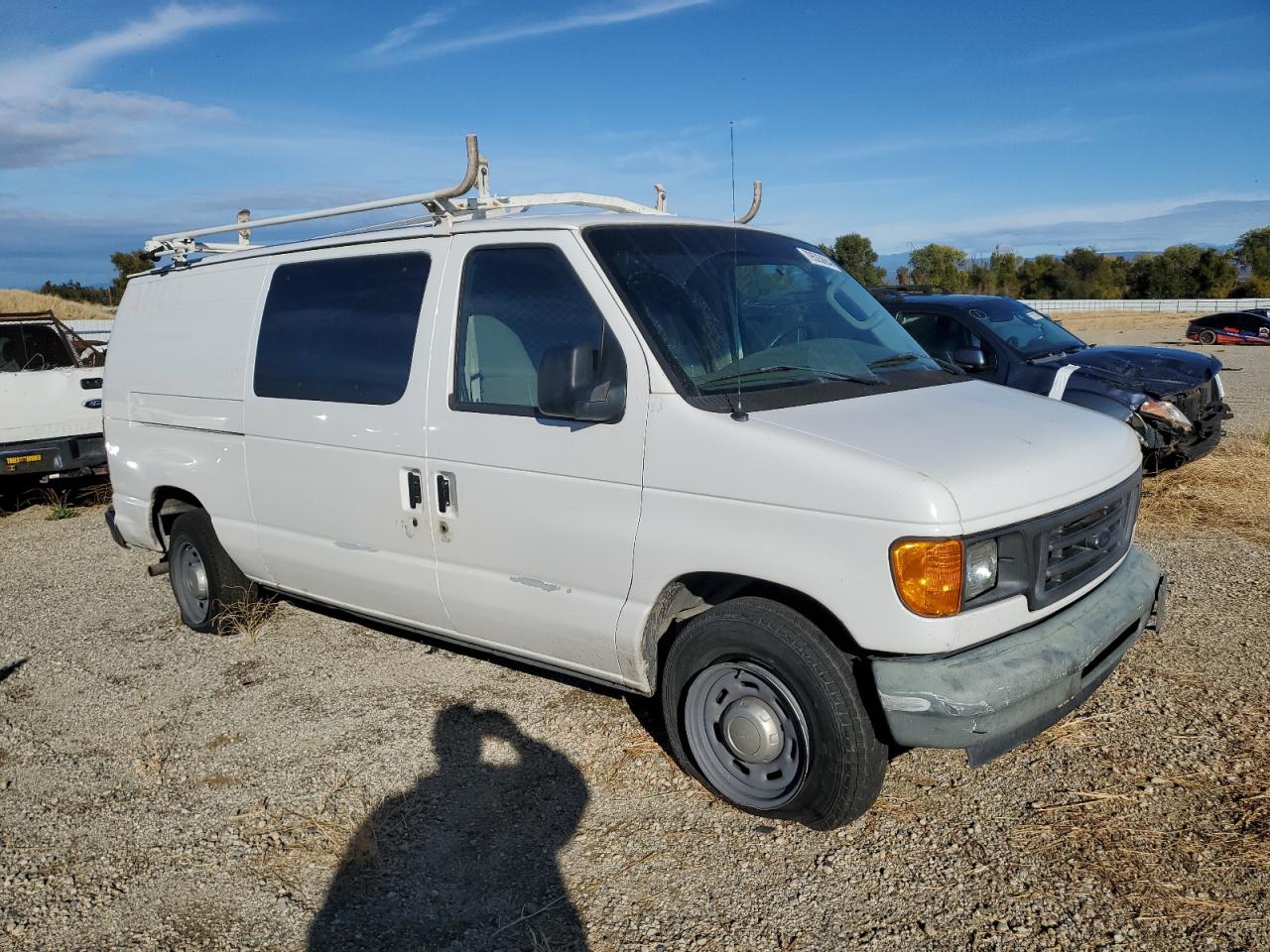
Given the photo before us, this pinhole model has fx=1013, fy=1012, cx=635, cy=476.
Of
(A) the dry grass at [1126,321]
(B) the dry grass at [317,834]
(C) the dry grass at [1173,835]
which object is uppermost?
(C) the dry grass at [1173,835]

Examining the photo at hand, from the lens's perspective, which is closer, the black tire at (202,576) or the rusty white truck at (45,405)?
the black tire at (202,576)

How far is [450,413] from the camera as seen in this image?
425cm

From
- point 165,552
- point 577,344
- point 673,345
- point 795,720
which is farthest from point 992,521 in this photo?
point 165,552

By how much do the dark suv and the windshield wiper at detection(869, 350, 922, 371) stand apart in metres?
3.55

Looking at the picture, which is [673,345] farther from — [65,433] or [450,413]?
[65,433]

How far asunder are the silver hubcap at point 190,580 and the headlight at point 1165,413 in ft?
23.6

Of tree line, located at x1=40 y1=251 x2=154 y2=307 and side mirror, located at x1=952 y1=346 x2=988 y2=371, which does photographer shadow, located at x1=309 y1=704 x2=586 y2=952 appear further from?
tree line, located at x1=40 y1=251 x2=154 y2=307

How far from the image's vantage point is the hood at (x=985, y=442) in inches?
127

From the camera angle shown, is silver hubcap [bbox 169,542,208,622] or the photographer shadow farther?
silver hubcap [bbox 169,542,208,622]

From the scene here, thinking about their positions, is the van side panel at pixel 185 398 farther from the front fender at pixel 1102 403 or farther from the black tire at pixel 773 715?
the front fender at pixel 1102 403

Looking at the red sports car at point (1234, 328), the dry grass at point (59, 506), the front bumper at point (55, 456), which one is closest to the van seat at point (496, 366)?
the front bumper at point (55, 456)

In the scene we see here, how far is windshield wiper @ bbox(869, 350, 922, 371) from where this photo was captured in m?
4.28

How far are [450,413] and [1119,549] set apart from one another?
2.73m

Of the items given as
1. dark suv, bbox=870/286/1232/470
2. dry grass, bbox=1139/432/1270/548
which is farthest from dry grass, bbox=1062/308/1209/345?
dark suv, bbox=870/286/1232/470
